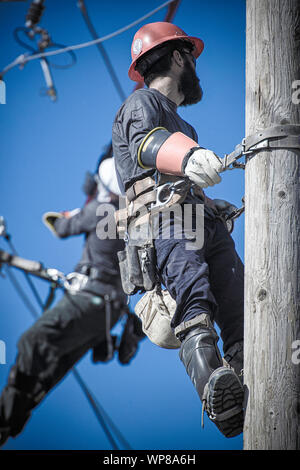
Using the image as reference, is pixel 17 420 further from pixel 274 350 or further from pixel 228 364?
pixel 274 350

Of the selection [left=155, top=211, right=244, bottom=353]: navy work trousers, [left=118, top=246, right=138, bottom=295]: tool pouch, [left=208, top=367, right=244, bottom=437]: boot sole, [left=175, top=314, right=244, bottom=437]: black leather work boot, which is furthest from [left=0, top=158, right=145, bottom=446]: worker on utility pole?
[left=208, top=367, right=244, bottom=437]: boot sole

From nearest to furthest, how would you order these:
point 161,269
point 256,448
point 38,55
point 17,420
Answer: point 256,448 → point 161,269 → point 17,420 → point 38,55

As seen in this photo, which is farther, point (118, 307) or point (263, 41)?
point (118, 307)

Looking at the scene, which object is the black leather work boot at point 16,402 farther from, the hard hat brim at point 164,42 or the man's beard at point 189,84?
the man's beard at point 189,84

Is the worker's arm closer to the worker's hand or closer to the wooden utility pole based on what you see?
the wooden utility pole

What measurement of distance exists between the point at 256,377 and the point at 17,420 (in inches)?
247

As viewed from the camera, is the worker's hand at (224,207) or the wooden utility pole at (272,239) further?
the worker's hand at (224,207)

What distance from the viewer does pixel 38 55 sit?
10695 mm

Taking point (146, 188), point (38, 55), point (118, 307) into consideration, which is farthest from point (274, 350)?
point (38, 55)

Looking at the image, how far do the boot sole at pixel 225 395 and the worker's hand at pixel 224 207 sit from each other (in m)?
1.27

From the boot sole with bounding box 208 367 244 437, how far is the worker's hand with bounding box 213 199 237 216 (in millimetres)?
1266

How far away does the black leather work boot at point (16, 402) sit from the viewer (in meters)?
9.05

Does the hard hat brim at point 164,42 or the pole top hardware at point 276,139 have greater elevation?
the hard hat brim at point 164,42

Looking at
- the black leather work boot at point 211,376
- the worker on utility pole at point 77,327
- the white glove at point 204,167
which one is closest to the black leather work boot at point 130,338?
the worker on utility pole at point 77,327
